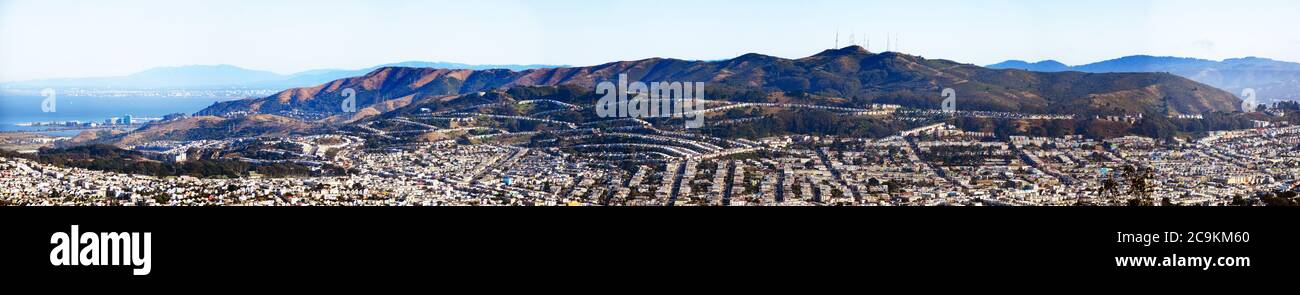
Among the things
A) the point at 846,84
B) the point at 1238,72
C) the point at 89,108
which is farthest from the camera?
the point at 846,84

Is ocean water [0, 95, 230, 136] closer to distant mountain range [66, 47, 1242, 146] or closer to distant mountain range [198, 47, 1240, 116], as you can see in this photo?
distant mountain range [66, 47, 1242, 146]

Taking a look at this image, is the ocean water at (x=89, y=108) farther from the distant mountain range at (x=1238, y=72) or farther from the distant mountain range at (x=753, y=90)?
the distant mountain range at (x=1238, y=72)

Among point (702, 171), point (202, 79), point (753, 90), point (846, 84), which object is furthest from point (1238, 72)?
point (202, 79)

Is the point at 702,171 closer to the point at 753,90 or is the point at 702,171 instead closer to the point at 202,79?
the point at 753,90
